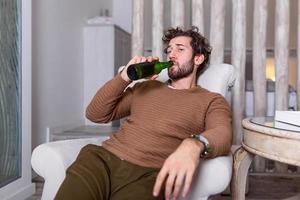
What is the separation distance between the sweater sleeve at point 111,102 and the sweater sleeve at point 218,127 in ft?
1.18

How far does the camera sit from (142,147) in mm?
1481

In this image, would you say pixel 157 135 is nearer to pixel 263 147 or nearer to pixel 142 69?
pixel 142 69

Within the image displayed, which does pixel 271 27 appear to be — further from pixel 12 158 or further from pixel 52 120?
pixel 12 158

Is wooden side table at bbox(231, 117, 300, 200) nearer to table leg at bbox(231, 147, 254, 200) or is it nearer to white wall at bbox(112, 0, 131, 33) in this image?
table leg at bbox(231, 147, 254, 200)

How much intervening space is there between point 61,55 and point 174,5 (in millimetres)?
1055

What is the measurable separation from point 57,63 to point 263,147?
7.61 feet

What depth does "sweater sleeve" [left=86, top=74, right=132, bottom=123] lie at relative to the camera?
Answer: 162 centimetres

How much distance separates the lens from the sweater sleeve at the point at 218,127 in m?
1.30

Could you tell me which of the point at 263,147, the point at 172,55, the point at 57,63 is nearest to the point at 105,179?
the point at 263,147

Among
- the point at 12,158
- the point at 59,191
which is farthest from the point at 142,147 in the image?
the point at 12,158

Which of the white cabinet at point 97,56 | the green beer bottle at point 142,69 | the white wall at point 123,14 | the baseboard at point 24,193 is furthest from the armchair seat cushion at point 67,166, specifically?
the white wall at point 123,14

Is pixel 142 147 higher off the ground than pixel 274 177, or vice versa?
pixel 142 147

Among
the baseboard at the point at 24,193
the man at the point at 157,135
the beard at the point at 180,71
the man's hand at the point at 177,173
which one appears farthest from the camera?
the baseboard at the point at 24,193

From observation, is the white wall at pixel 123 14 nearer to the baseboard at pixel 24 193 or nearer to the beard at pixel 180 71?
the baseboard at pixel 24 193
